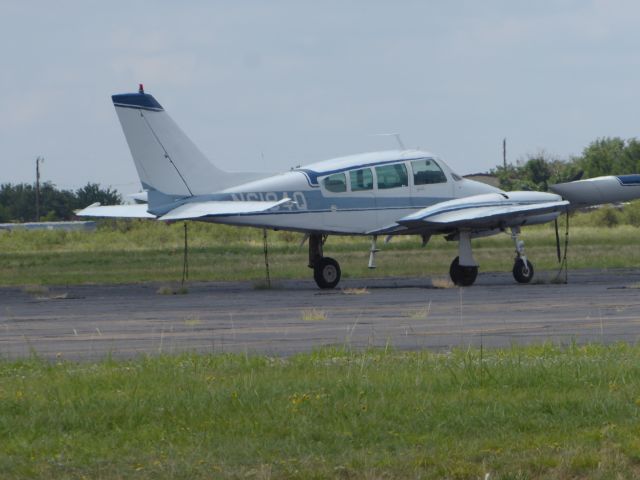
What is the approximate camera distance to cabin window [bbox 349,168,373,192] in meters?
31.4

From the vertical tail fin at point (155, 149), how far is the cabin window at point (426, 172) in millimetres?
5140

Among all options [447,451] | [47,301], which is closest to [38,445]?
[447,451]

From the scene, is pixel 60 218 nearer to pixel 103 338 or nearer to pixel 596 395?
pixel 103 338

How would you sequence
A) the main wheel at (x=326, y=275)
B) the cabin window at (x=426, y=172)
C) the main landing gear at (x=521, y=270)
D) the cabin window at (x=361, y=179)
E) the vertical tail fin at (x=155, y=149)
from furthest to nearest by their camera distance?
the cabin window at (x=426, y=172), the main wheel at (x=326, y=275), the main landing gear at (x=521, y=270), the cabin window at (x=361, y=179), the vertical tail fin at (x=155, y=149)

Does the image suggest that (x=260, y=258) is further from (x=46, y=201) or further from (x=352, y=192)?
(x=46, y=201)

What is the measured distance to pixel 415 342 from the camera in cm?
1720

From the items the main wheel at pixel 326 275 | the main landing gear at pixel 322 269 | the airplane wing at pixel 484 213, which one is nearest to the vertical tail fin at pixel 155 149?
the main landing gear at pixel 322 269

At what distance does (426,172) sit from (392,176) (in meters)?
0.95

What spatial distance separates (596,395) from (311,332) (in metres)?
8.16

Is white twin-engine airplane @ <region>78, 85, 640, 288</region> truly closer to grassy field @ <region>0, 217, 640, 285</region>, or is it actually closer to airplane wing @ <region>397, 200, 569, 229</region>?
airplane wing @ <region>397, 200, 569, 229</region>

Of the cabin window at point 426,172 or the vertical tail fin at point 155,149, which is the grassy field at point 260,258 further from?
the vertical tail fin at point 155,149

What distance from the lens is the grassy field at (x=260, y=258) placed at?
4034cm

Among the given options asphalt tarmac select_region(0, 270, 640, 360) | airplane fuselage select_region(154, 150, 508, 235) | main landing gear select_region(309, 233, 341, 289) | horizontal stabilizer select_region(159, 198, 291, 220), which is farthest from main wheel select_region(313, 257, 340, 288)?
horizontal stabilizer select_region(159, 198, 291, 220)

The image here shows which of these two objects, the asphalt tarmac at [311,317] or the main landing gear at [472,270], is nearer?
the asphalt tarmac at [311,317]
